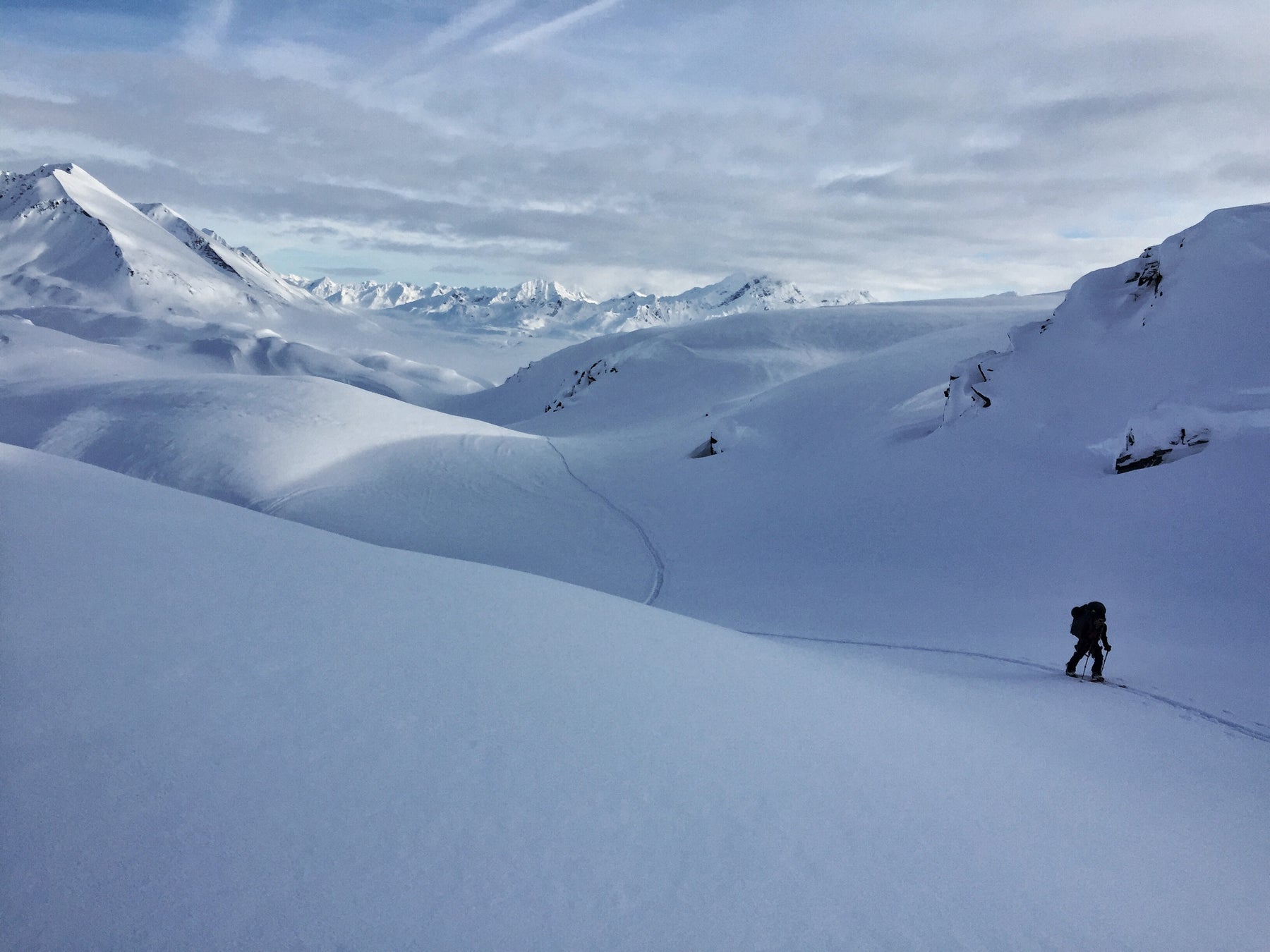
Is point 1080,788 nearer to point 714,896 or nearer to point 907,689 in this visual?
point 907,689

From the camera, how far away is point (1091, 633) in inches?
359

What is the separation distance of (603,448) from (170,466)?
55.6 ft

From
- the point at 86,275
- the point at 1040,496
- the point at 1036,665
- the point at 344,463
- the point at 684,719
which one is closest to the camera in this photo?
the point at 684,719

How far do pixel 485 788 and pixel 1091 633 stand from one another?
8.54m

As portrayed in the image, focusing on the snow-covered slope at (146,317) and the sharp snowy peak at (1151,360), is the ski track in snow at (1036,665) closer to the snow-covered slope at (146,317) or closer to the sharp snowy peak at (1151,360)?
the sharp snowy peak at (1151,360)

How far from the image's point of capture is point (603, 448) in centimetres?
3253

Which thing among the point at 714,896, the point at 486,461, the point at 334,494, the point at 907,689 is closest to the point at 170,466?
the point at 334,494

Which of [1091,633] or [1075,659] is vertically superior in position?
[1091,633]

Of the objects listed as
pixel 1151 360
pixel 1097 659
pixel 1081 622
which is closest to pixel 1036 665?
pixel 1097 659

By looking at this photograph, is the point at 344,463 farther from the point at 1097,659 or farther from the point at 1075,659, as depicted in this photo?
the point at 1097,659

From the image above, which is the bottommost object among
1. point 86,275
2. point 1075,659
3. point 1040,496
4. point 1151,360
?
point 1075,659

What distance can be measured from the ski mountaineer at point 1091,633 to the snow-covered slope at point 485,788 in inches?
87.0

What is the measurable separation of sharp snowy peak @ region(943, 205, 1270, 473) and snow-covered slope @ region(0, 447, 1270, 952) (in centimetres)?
1089

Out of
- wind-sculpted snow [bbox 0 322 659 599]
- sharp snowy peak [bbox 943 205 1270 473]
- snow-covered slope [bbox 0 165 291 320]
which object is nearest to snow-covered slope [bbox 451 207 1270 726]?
sharp snowy peak [bbox 943 205 1270 473]
